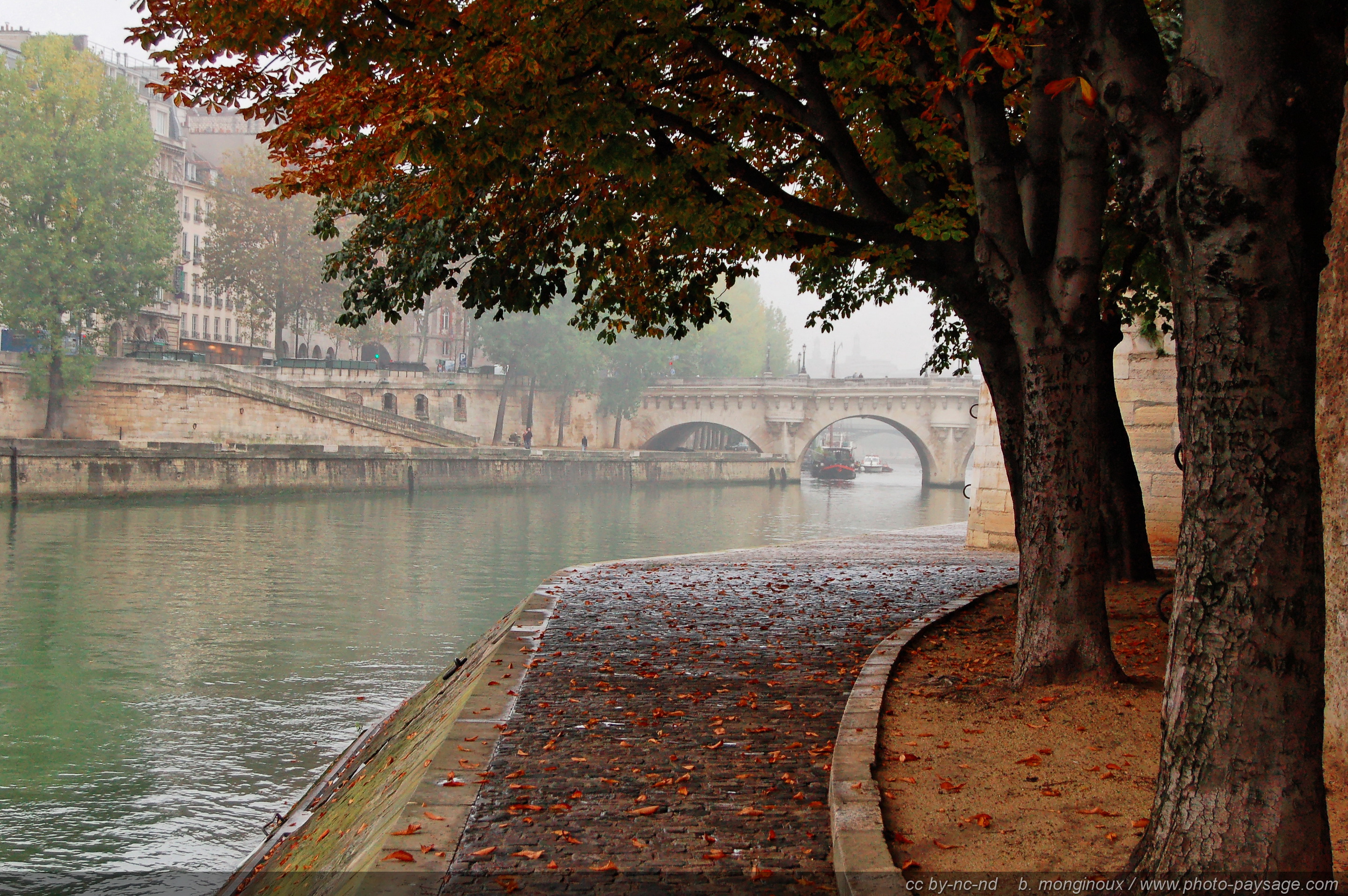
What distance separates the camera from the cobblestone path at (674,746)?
4574mm

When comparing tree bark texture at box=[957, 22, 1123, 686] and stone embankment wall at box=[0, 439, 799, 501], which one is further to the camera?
stone embankment wall at box=[0, 439, 799, 501]

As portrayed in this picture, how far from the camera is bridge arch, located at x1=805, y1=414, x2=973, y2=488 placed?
59.4 metres

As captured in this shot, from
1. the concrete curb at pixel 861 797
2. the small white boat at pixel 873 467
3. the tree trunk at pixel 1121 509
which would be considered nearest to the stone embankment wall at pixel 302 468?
the tree trunk at pixel 1121 509

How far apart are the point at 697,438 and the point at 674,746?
75.4m

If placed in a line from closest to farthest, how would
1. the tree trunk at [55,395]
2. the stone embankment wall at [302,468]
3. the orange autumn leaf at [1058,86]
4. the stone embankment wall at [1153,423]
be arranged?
the orange autumn leaf at [1058,86]
the stone embankment wall at [1153,423]
the stone embankment wall at [302,468]
the tree trunk at [55,395]

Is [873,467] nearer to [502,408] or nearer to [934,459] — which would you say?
[934,459]

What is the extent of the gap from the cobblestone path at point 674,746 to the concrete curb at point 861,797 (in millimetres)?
144

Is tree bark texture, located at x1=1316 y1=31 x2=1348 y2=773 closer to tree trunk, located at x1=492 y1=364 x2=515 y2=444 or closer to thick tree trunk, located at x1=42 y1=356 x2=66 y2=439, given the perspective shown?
thick tree trunk, located at x1=42 y1=356 x2=66 y2=439

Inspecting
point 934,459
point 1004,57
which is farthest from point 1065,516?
point 934,459

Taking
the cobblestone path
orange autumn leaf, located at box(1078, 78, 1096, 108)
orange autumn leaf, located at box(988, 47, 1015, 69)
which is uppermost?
orange autumn leaf, located at box(988, 47, 1015, 69)

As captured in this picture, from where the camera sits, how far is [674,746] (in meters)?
6.14

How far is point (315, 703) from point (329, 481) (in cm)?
3100

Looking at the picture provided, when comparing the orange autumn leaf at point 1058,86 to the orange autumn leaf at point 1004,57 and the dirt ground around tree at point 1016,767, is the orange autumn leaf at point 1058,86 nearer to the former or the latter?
the orange autumn leaf at point 1004,57

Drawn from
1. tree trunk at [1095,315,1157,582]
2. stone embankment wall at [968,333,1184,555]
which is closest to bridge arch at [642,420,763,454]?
stone embankment wall at [968,333,1184,555]
